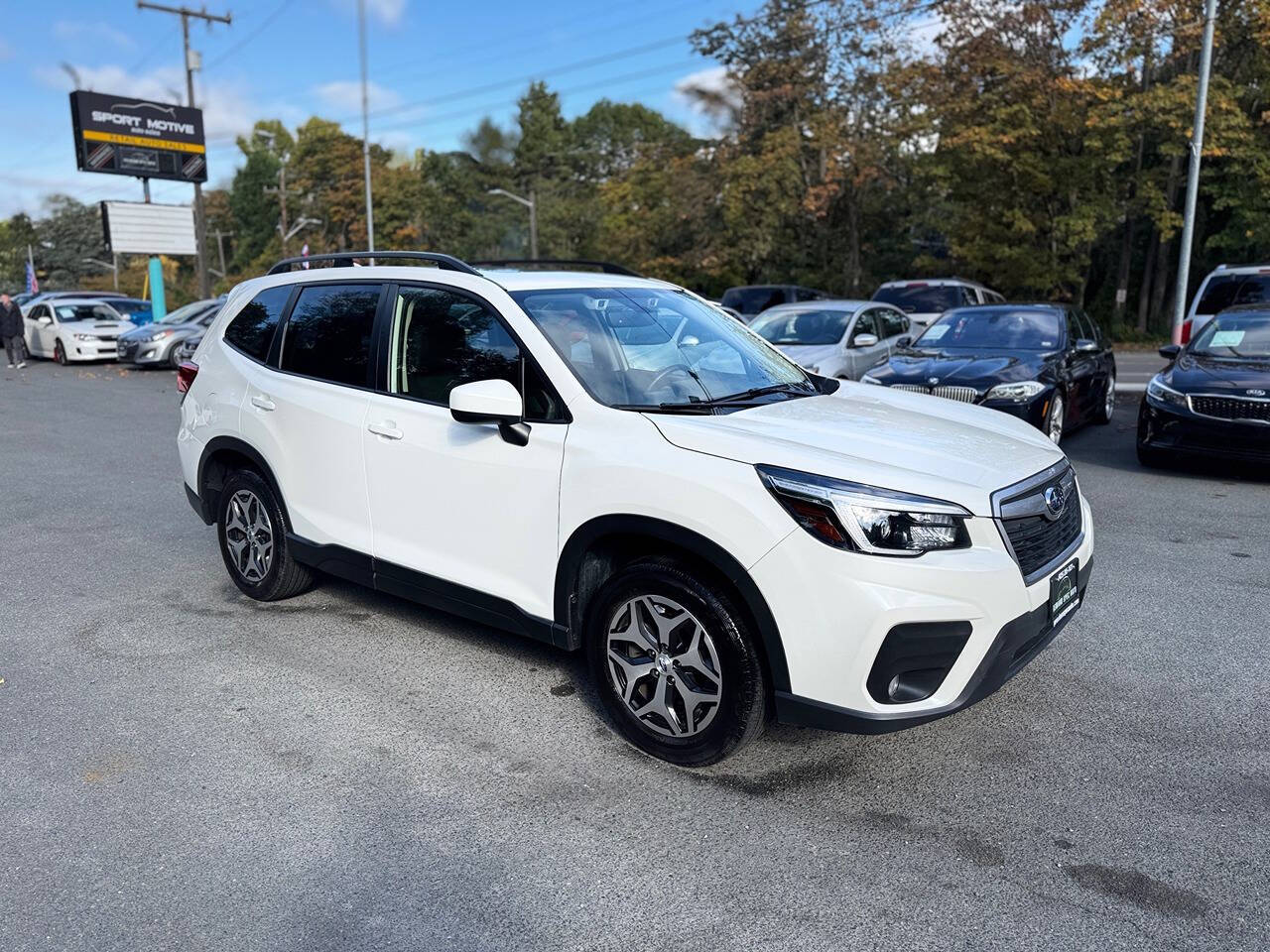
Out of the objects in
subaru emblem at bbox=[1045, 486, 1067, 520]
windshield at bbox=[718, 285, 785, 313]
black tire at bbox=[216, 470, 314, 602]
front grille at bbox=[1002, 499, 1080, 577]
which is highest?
windshield at bbox=[718, 285, 785, 313]

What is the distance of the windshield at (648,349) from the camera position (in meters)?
3.94

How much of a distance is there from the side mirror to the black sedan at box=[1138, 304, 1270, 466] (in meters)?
7.02

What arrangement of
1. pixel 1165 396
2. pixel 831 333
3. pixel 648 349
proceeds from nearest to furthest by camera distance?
pixel 648 349 < pixel 1165 396 < pixel 831 333

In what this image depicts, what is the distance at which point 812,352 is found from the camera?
12.3 meters

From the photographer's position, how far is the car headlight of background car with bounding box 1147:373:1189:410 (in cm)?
860

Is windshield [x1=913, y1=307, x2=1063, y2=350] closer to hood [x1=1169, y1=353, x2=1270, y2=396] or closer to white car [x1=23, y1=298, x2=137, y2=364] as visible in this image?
hood [x1=1169, y1=353, x2=1270, y2=396]

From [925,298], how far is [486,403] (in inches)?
671

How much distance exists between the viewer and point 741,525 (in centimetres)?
323

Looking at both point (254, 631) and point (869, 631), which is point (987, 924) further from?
point (254, 631)

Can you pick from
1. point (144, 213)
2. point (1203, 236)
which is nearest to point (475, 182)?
point (144, 213)

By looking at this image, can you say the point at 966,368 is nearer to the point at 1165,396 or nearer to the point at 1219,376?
the point at 1165,396

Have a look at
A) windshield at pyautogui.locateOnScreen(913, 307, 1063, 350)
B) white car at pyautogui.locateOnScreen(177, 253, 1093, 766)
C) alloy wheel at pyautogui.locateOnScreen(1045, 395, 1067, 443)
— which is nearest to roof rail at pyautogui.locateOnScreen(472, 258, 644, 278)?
white car at pyautogui.locateOnScreen(177, 253, 1093, 766)

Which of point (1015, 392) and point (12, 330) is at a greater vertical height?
point (1015, 392)

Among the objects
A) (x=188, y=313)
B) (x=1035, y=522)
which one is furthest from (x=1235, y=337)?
(x=188, y=313)
